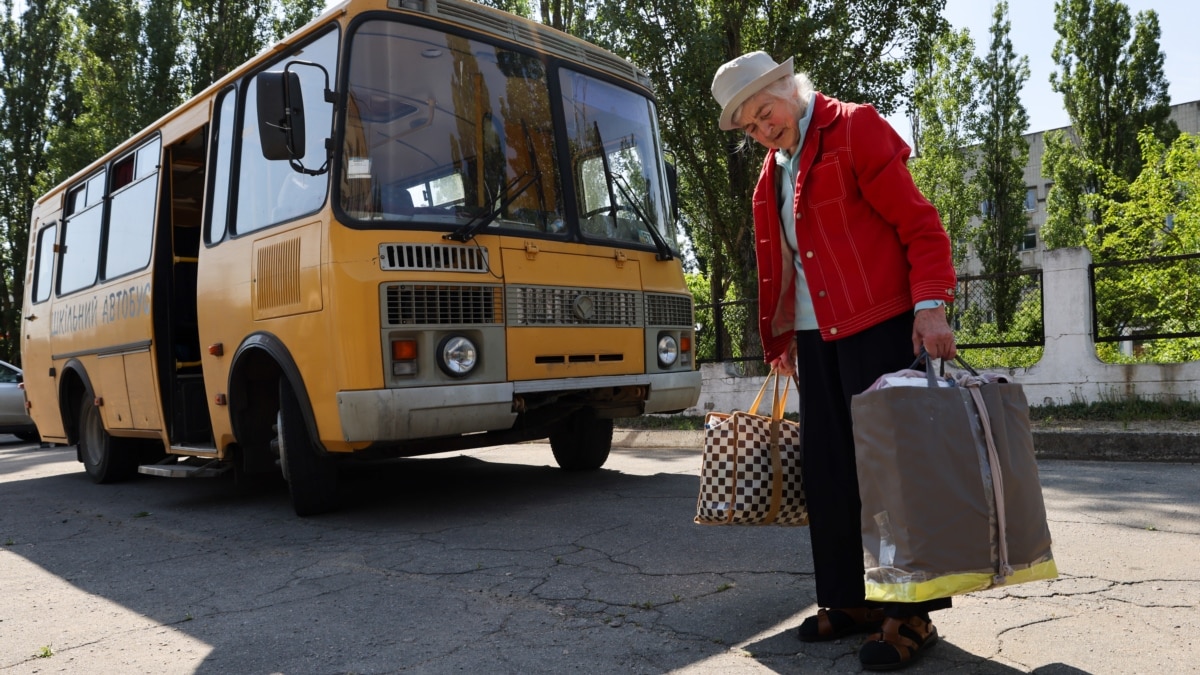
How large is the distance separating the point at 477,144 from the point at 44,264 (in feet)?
20.5

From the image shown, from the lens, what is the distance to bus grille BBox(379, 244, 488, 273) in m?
5.32

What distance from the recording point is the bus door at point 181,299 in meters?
7.30

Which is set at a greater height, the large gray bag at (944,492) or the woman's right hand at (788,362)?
the woman's right hand at (788,362)

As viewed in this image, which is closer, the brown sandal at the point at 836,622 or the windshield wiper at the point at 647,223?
the brown sandal at the point at 836,622

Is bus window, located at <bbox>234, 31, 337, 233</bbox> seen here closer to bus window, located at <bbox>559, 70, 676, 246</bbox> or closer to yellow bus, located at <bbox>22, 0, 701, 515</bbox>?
yellow bus, located at <bbox>22, 0, 701, 515</bbox>

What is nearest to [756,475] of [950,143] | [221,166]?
[221,166]

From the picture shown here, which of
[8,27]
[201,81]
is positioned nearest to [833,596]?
[201,81]

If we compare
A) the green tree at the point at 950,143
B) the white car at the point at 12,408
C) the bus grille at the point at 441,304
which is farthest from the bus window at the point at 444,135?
the green tree at the point at 950,143

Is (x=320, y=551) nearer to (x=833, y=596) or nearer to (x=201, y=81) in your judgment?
(x=833, y=596)

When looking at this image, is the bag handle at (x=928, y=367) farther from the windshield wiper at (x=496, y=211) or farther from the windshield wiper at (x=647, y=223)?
the windshield wiper at (x=647, y=223)

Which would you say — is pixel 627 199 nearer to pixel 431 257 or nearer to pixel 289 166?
pixel 431 257

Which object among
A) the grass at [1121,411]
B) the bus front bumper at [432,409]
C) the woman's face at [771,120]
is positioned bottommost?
the grass at [1121,411]

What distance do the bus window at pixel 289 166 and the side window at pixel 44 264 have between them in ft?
14.4

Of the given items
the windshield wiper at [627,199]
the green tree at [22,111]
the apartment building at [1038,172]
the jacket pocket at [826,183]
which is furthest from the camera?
the apartment building at [1038,172]
